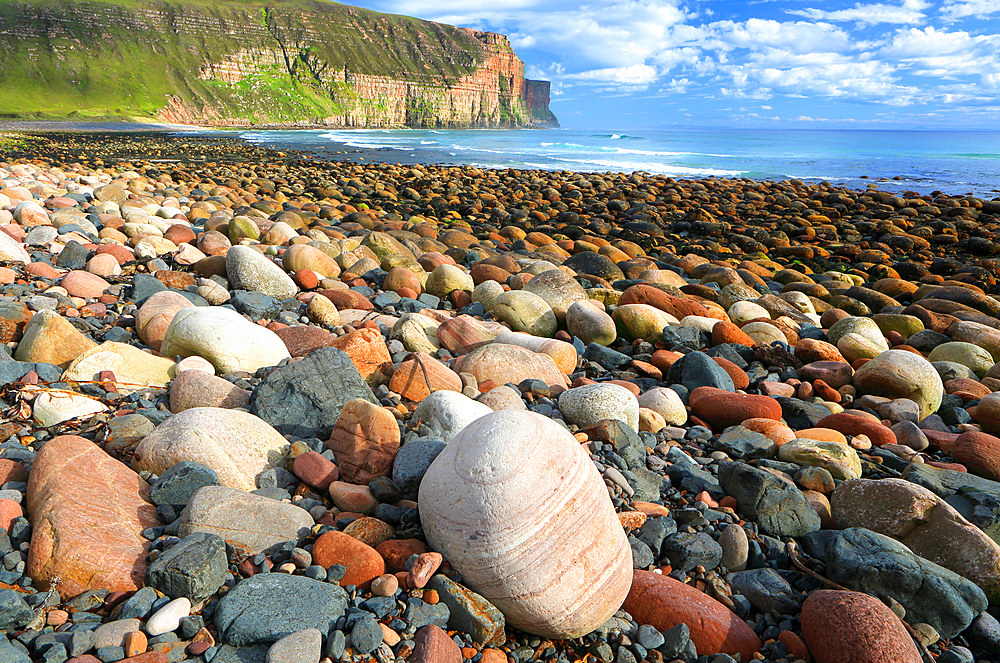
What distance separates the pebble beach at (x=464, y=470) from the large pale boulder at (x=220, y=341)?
2 centimetres

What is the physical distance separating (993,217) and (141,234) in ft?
Answer: 64.1

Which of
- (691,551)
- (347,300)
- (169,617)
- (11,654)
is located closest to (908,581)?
(691,551)

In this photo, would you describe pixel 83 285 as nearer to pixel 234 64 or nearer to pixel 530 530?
pixel 530 530

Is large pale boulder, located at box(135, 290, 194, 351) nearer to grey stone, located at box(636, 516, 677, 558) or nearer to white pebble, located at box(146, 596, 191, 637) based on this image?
white pebble, located at box(146, 596, 191, 637)

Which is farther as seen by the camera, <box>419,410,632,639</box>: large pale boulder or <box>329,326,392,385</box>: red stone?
<box>329,326,392,385</box>: red stone

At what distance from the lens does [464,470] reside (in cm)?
204

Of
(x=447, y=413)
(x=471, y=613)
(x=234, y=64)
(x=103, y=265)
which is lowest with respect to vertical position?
(x=471, y=613)

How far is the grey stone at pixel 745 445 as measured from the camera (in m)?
3.40

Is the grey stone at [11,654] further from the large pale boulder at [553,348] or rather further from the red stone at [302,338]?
the large pale boulder at [553,348]

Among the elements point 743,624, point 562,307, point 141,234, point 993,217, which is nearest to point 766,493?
point 743,624

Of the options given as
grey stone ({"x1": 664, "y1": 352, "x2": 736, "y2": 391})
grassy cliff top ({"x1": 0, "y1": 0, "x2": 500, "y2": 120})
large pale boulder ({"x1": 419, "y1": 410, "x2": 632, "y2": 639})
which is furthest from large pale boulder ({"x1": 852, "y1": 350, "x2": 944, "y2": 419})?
grassy cliff top ({"x1": 0, "y1": 0, "x2": 500, "y2": 120})

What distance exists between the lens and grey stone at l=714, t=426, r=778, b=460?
3396mm

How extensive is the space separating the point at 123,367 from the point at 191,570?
6.97 ft

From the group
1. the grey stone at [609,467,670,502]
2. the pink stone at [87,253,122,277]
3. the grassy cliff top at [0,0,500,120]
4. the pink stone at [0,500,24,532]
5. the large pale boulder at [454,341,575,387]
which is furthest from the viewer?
the grassy cliff top at [0,0,500,120]
